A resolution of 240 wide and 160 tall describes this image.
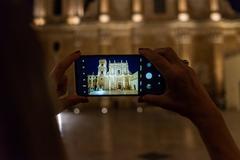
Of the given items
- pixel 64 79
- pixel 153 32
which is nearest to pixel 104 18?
pixel 153 32

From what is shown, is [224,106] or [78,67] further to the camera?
[224,106]

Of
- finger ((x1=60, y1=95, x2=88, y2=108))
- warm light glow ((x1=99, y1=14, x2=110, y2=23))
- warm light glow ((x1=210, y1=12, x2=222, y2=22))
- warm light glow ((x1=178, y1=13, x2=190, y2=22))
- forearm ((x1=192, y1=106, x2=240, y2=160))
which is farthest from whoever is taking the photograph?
warm light glow ((x1=178, y1=13, x2=190, y2=22))

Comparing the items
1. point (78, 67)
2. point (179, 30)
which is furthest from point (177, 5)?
point (78, 67)

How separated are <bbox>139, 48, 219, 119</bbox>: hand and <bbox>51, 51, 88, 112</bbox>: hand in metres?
0.41

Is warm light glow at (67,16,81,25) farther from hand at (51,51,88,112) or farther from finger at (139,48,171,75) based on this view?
finger at (139,48,171,75)

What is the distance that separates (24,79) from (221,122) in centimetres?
62

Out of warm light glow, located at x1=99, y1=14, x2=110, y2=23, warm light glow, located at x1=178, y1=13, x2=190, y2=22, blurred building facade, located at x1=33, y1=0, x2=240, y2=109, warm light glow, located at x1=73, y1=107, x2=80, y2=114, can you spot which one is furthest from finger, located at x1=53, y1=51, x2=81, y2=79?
warm light glow, located at x1=178, y1=13, x2=190, y2=22

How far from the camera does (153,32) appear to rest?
76.7 ft

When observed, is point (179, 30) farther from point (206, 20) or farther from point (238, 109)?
point (238, 109)

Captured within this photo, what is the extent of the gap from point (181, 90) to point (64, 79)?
2.07 ft

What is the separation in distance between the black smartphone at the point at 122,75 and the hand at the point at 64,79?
63mm

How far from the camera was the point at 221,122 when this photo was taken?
0.99m

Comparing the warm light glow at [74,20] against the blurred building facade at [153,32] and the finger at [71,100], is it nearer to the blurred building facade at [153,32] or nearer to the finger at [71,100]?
the blurred building facade at [153,32]

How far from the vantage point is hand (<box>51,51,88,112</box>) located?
1.36 metres
